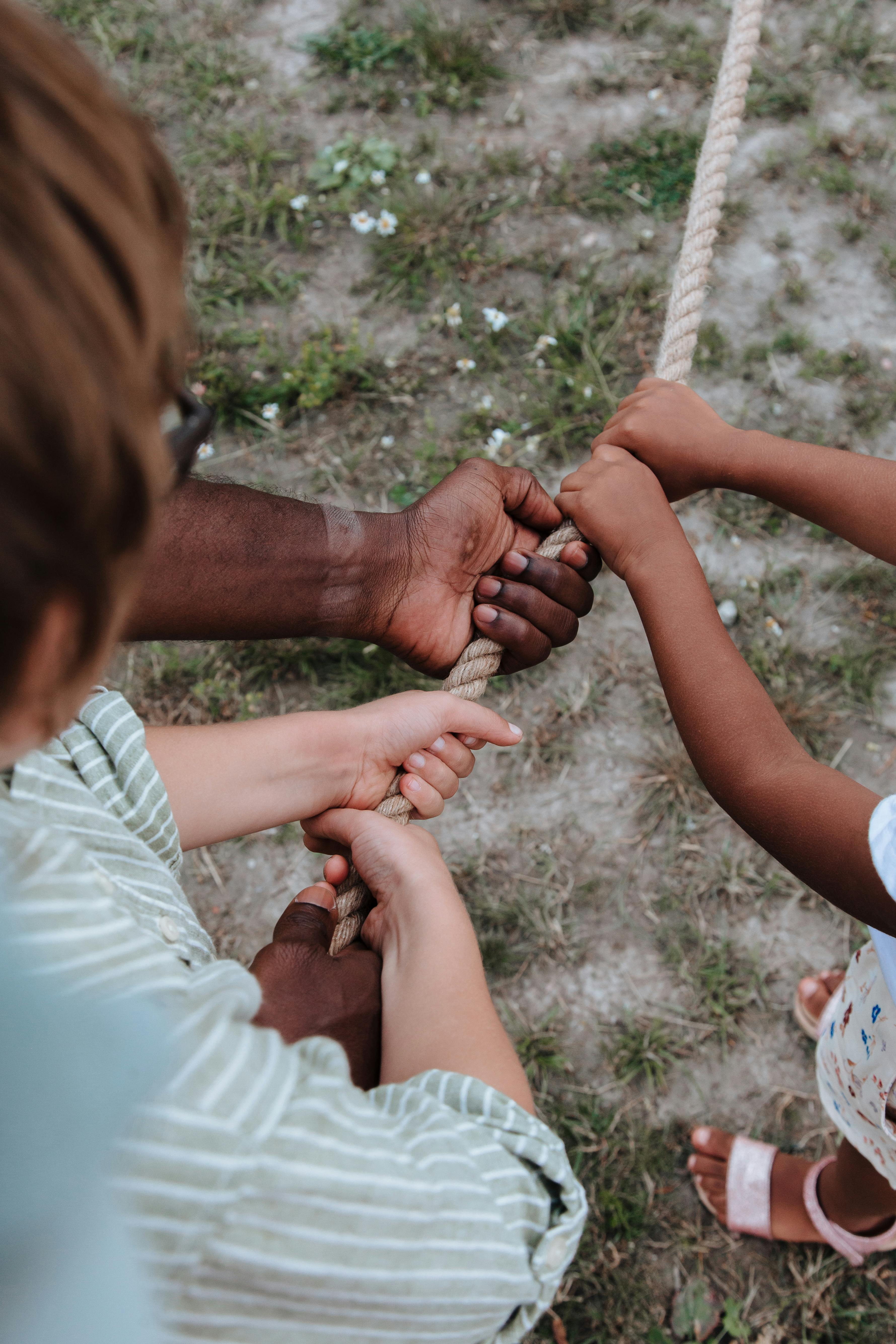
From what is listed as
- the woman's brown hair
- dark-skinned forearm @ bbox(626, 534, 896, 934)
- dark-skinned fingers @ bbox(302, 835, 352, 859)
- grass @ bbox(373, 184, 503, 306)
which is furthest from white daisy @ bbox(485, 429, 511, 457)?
the woman's brown hair

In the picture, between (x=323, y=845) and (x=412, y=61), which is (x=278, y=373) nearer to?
(x=412, y=61)

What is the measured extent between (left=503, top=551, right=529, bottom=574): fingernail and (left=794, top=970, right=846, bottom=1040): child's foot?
1186mm

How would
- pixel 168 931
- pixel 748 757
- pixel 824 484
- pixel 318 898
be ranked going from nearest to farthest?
pixel 168 931 → pixel 748 757 → pixel 318 898 → pixel 824 484

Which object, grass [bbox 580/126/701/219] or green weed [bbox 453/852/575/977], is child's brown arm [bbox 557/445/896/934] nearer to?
green weed [bbox 453/852/575/977]

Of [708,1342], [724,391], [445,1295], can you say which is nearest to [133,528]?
[445,1295]

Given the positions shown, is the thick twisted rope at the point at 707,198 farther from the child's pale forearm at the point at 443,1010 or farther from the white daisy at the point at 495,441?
the child's pale forearm at the point at 443,1010

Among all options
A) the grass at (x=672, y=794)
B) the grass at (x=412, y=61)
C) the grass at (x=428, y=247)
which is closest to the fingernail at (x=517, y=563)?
the grass at (x=672, y=794)

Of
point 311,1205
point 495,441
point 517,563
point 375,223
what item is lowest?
point 495,441

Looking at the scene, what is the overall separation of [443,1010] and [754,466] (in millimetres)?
1081

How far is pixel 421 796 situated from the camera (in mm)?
1575

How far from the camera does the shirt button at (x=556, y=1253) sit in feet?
3.05

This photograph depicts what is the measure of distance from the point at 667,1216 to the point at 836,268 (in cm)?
263

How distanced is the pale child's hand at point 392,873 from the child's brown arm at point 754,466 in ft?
2.70

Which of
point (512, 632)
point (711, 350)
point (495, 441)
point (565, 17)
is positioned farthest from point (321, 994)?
point (565, 17)
